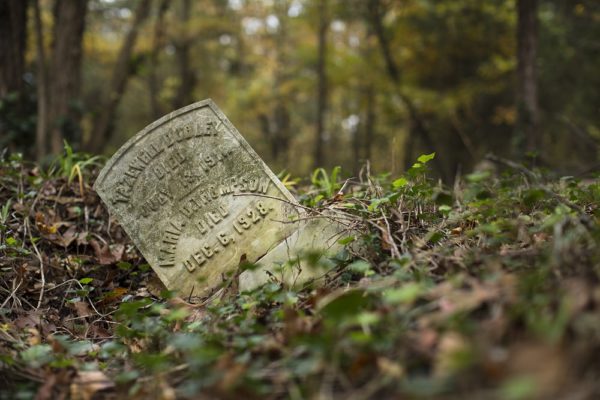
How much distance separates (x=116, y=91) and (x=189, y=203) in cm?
606

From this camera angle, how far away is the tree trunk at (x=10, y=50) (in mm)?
7109

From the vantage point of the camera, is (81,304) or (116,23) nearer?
(81,304)

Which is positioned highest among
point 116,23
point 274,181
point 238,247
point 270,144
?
point 116,23

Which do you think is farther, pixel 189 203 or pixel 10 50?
pixel 10 50

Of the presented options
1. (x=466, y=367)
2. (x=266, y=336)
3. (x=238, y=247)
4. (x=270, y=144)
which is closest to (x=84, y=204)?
(x=238, y=247)

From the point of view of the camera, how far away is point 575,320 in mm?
1365

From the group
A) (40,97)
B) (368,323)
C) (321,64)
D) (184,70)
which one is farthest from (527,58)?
(184,70)

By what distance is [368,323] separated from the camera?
1.66 metres

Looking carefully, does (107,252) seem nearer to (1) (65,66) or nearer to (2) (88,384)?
(2) (88,384)

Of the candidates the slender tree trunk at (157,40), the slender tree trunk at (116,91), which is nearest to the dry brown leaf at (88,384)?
the slender tree trunk at (116,91)

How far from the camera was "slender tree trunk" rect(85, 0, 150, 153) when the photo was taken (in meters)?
8.53

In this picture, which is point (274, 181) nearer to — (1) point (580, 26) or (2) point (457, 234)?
(2) point (457, 234)

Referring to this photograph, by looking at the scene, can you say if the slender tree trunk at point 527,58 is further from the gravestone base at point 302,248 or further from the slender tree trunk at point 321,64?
the slender tree trunk at point 321,64

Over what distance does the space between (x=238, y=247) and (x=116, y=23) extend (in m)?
12.6
